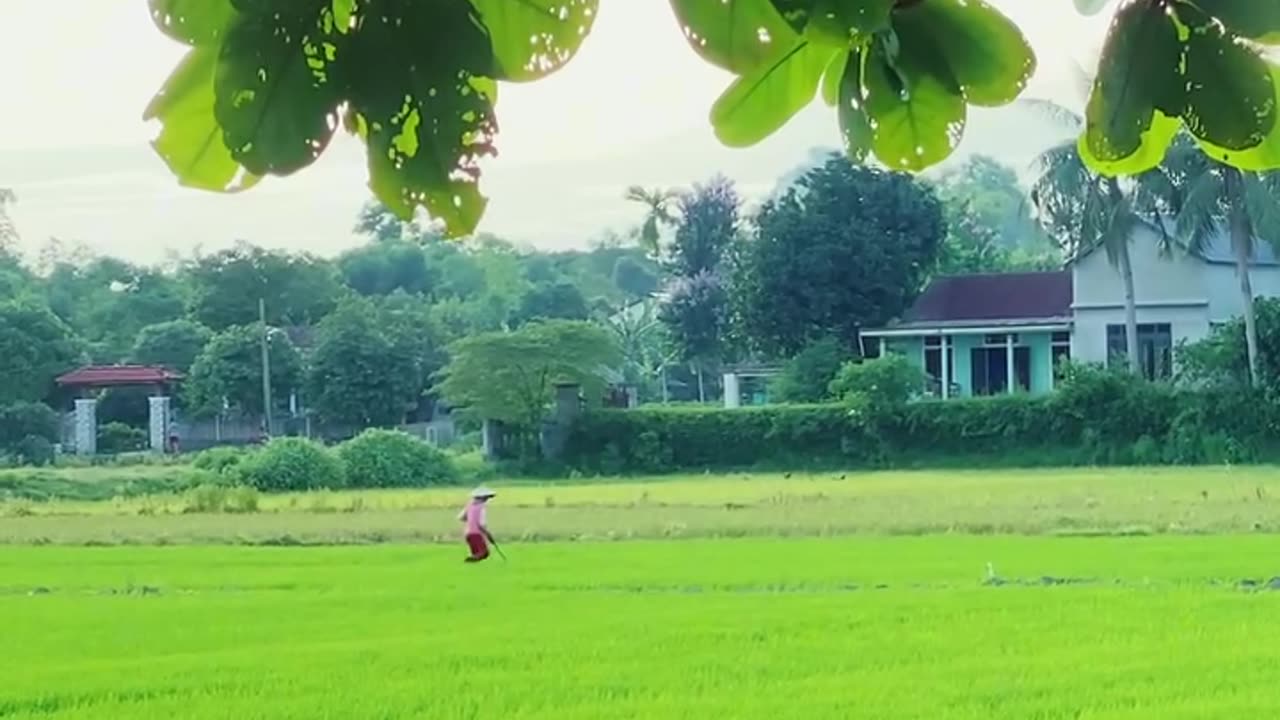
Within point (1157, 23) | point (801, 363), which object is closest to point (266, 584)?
point (1157, 23)

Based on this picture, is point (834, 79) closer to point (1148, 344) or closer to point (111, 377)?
point (1148, 344)

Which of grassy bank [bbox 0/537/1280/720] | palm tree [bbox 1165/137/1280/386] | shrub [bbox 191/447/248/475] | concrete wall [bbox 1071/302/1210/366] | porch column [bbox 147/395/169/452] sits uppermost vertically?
palm tree [bbox 1165/137/1280/386]

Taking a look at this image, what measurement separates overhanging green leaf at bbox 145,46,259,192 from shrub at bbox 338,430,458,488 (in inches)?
954

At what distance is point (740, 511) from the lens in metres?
16.0

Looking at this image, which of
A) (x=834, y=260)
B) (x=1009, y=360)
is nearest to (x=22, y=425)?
(x=834, y=260)

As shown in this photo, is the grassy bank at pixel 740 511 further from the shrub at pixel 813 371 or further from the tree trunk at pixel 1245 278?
the shrub at pixel 813 371

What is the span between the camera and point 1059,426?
23.1 metres

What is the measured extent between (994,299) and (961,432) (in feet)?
11.9

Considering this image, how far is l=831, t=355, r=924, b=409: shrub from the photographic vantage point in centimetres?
2366

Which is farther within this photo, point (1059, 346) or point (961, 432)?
point (1059, 346)

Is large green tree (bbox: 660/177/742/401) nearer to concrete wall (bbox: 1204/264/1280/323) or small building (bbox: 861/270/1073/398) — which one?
small building (bbox: 861/270/1073/398)

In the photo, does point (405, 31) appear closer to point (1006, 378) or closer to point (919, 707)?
point (919, 707)

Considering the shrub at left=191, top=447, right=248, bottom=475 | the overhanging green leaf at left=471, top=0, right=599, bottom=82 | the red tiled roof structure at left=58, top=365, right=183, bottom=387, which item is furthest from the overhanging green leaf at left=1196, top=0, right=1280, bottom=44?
the red tiled roof structure at left=58, top=365, right=183, bottom=387

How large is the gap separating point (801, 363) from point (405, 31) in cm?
2584
